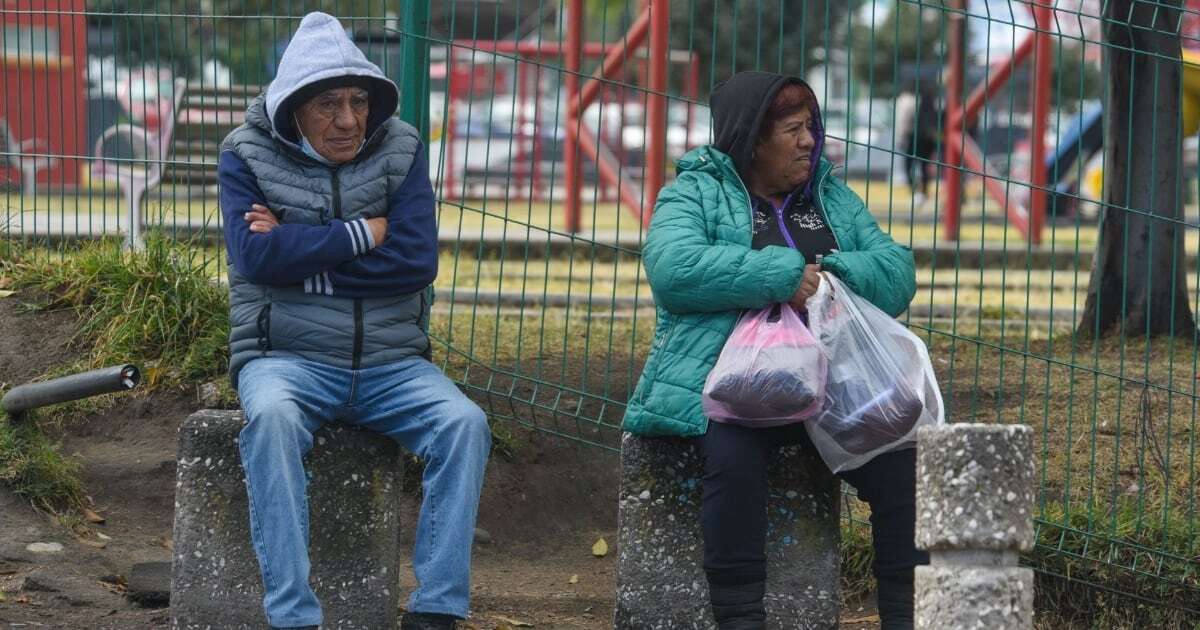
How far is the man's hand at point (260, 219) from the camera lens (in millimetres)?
4086

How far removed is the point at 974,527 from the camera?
2898mm

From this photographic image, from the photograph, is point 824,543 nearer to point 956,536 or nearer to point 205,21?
point 956,536

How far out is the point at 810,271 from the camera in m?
4.11

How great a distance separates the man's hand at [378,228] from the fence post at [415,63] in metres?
0.81

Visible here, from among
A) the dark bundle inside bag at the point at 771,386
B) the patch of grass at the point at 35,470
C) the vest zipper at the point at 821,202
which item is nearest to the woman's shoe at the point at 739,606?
the dark bundle inside bag at the point at 771,386

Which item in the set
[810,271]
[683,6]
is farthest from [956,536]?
[683,6]

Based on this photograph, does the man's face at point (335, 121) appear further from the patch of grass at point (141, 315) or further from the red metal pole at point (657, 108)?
the red metal pole at point (657, 108)

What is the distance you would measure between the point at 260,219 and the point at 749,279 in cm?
119

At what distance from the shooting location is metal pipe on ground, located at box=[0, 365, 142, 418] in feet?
14.7

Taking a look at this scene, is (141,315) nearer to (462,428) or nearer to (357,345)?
(357,345)

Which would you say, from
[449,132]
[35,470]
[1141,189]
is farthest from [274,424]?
[449,132]

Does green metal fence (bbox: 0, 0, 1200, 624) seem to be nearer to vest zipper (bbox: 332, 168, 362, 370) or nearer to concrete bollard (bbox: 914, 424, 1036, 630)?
vest zipper (bbox: 332, 168, 362, 370)

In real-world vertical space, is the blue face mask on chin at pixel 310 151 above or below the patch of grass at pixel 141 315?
above

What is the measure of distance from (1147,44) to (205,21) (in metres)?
3.43
